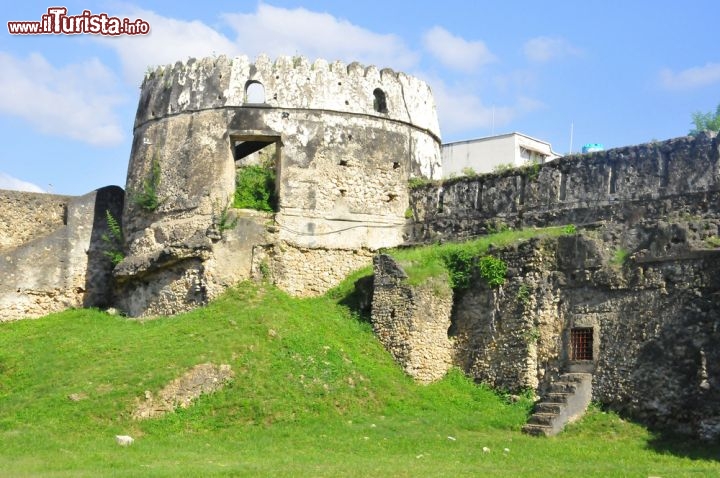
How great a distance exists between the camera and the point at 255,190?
25.3 metres

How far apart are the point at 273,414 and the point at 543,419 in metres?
4.77

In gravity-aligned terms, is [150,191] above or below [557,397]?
above

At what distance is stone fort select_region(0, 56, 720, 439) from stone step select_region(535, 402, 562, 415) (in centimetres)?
6

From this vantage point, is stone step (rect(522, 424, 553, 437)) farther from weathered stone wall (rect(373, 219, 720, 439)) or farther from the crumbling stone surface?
the crumbling stone surface

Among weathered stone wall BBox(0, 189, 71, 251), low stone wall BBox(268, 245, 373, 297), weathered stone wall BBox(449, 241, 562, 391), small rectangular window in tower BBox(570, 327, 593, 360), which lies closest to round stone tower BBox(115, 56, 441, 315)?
A: low stone wall BBox(268, 245, 373, 297)

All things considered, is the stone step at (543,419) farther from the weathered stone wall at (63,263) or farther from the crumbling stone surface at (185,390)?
the weathered stone wall at (63,263)

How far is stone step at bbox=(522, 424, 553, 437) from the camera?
18.5 meters

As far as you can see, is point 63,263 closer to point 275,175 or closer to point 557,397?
point 275,175

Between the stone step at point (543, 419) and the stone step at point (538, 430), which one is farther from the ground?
the stone step at point (543, 419)

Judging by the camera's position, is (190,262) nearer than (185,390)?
No

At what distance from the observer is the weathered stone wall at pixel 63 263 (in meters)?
26.3

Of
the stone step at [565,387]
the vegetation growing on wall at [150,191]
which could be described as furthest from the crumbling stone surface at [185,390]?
the vegetation growing on wall at [150,191]

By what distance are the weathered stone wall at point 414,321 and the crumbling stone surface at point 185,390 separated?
3.67 m

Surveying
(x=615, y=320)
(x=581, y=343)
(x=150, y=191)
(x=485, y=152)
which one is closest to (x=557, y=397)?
(x=581, y=343)
